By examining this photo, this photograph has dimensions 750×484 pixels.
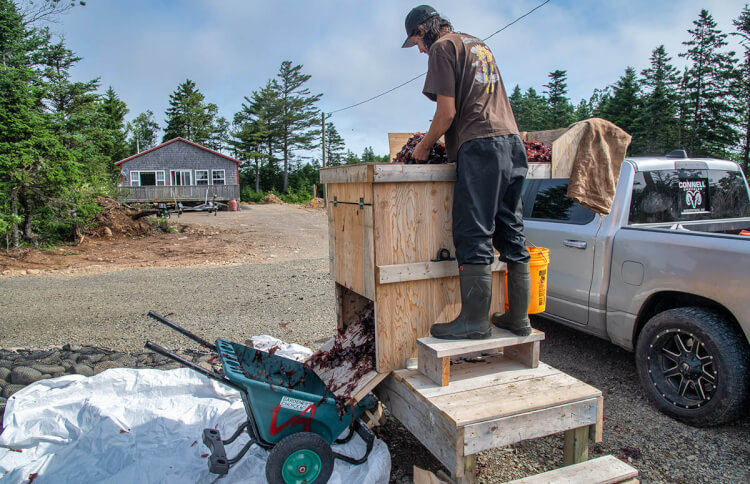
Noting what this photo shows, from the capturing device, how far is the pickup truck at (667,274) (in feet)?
11.4

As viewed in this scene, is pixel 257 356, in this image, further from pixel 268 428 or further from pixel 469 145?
pixel 469 145

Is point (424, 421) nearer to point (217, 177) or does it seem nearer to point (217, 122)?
point (217, 177)

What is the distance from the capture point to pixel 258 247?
1502 cm

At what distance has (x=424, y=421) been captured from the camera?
2.66 m

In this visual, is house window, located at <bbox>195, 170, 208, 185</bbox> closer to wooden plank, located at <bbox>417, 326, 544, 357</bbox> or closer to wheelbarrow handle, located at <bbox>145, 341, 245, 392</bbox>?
wheelbarrow handle, located at <bbox>145, 341, 245, 392</bbox>

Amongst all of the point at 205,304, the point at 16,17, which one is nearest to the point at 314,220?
the point at 16,17

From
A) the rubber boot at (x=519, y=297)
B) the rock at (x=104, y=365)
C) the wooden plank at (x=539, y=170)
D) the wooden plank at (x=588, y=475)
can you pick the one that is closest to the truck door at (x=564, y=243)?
the wooden plank at (x=539, y=170)

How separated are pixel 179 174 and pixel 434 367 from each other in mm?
39587

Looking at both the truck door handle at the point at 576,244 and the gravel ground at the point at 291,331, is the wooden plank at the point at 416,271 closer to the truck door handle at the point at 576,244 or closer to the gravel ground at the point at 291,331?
the gravel ground at the point at 291,331

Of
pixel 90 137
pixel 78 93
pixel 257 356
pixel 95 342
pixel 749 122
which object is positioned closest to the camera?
pixel 257 356

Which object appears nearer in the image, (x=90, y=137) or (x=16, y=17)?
(x=16, y=17)

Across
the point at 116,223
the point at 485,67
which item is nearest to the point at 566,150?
the point at 485,67

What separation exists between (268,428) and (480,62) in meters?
2.47

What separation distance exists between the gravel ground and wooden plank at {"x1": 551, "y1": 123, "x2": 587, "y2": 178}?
1.95 m
